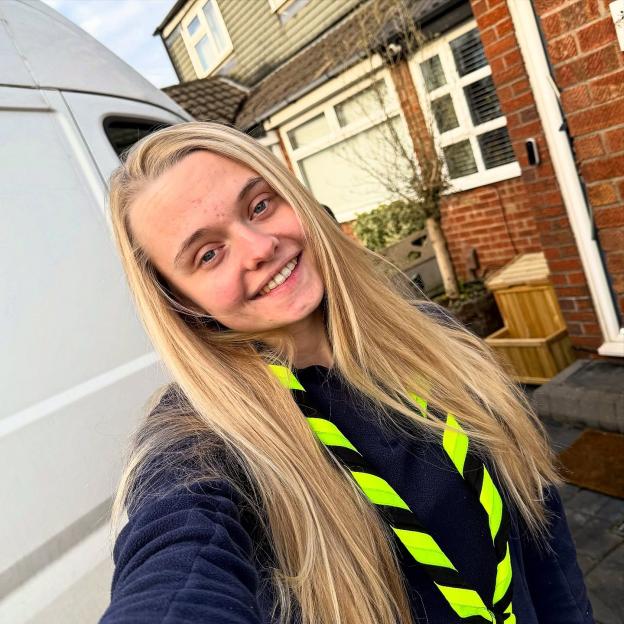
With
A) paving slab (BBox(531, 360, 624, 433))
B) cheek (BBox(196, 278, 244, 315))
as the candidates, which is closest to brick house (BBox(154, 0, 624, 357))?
paving slab (BBox(531, 360, 624, 433))

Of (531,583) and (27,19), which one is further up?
(27,19)

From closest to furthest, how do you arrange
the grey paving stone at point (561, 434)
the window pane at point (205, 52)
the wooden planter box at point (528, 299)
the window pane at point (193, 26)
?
the grey paving stone at point (561, 434), the wooden planter box at point (528, 299), the window pane at point (205, 52), the window pane at point (193, 26)

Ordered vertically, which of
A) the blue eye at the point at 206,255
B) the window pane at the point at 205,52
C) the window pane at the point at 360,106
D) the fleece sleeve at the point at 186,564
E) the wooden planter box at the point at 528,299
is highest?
the window pane at the point at 205,52

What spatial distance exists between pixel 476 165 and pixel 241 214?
217 inches

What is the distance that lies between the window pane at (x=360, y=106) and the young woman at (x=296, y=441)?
5848mm

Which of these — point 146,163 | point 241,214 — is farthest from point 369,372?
point 146,163

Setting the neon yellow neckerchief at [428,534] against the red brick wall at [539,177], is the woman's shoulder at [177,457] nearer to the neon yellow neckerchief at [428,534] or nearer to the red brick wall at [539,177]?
the neon yellow neckerchief at [428,534]

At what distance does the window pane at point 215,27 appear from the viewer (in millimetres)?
11406

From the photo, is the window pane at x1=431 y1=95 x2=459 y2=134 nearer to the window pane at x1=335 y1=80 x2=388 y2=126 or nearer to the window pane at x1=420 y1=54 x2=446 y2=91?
the window pane at x1=420 y1=54 x2=446 y2=91

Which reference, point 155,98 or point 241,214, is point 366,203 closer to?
point 155,98

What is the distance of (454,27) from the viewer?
5.55 m

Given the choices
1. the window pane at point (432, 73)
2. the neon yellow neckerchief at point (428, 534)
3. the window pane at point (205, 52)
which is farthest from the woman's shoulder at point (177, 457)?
Answer: the window pane at point (205, 52)

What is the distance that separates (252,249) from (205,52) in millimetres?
12827

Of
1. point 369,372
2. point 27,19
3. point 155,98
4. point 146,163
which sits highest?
point 27,19
